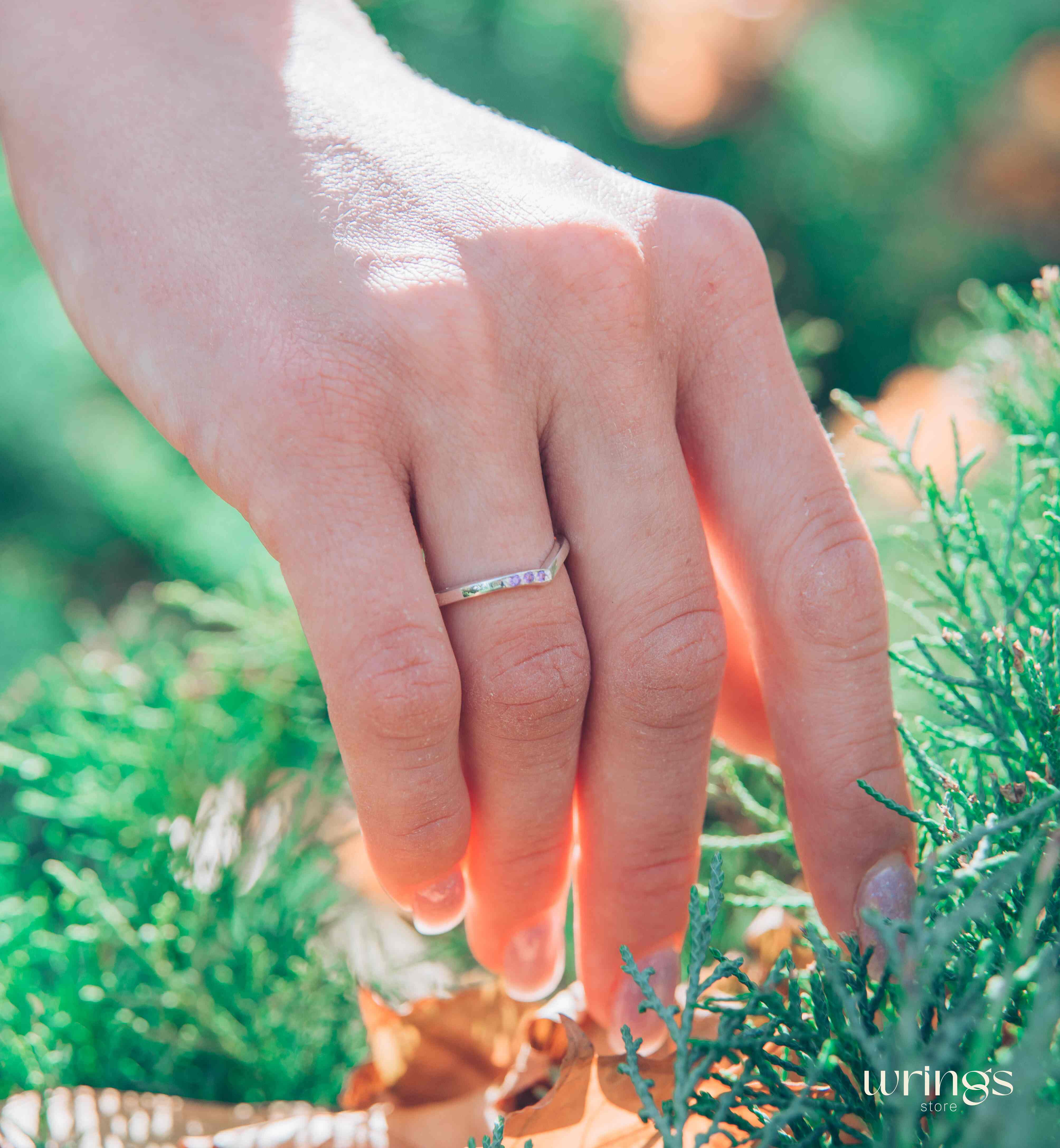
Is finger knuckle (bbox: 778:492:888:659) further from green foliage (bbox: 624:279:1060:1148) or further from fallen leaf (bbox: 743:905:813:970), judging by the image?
fallen leaf (bbox: 743:905:813:970)

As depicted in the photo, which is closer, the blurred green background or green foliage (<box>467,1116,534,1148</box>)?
green foliage (<box>467,1116,534,1148</box>)

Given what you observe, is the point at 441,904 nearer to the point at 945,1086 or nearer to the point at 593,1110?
the point at 593,1110

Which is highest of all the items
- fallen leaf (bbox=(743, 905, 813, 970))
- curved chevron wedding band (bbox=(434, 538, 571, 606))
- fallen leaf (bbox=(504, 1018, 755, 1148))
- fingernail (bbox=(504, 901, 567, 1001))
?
curved chevron wedding band (bbox=(434, 538, 571, 606))

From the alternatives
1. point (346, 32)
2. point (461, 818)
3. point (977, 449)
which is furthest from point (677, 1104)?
point (977, 449)

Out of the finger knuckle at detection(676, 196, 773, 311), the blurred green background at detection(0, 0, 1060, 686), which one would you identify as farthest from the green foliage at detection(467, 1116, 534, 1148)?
the blurred green background at detection(0, 0, 1060, 686)

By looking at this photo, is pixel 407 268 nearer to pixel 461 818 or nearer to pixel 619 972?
pixel 461 818

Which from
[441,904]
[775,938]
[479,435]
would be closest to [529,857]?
[441,904]
